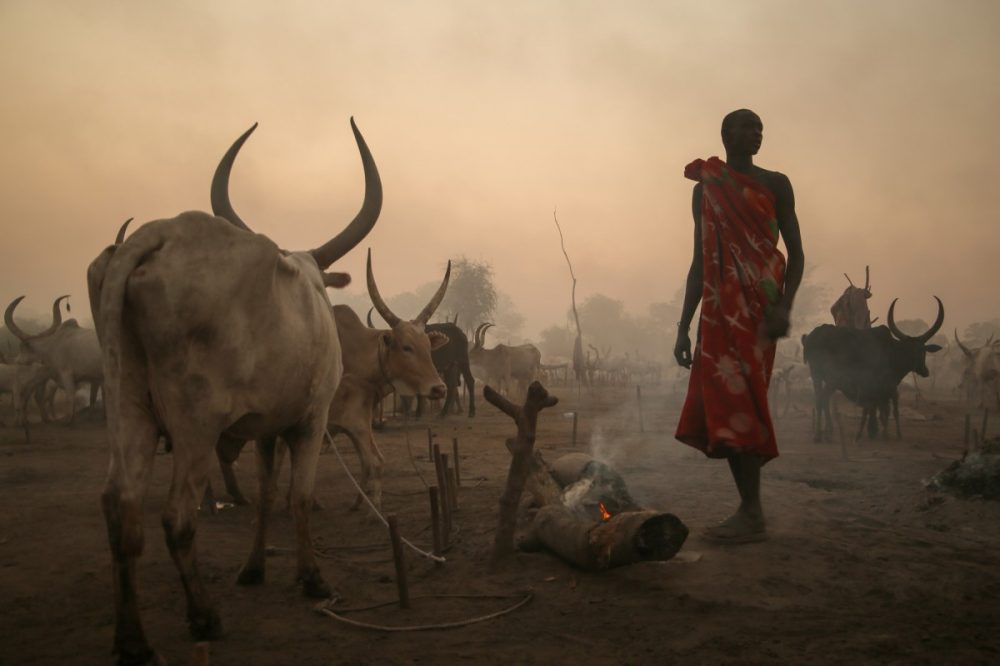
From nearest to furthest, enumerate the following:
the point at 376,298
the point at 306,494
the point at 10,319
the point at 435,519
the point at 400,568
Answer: the point at 400,568, the point at 306,494, the point at 435,519, the point at 376,298, the point at 10,319

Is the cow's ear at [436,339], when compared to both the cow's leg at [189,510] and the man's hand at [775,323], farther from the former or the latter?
the cow's leg at [189,510]

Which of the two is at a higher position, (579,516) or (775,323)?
(775,323)

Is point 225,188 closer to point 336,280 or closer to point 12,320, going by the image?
point 336,280

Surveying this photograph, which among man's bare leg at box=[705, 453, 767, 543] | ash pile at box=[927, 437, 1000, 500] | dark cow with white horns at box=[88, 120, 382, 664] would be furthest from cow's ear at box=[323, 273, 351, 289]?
ash pile at box=[927, 437, 1000, 500]

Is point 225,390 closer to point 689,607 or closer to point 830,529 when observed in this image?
point 689,607

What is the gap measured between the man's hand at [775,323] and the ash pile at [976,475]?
2.34m

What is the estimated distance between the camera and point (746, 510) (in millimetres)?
3943

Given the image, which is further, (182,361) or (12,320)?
(12,320)

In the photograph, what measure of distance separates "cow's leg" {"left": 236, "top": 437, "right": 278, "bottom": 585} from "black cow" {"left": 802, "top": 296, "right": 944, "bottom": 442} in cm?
945

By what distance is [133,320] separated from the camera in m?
2.77

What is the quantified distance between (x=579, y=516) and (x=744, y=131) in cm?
262

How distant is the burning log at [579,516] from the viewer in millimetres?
3484

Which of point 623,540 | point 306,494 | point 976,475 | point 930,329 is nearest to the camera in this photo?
point 623,540

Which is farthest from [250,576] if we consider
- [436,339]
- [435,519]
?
[436,339]
